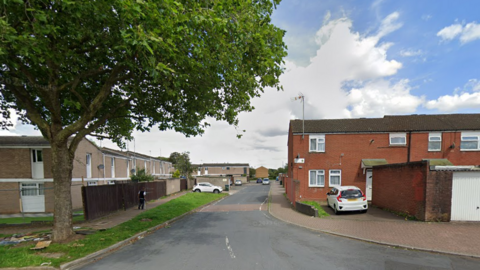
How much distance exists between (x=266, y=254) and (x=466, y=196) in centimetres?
868

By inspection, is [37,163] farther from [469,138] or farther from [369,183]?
[469,138]

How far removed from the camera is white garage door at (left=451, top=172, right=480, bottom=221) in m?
8.65

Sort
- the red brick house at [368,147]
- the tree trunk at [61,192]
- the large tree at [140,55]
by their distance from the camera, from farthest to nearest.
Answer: the red brick house at [368,147], the tree trunk at [61,192], the large tree at [140,55]

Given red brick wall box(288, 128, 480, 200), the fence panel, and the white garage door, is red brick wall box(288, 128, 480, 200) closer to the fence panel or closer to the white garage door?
the white garage door

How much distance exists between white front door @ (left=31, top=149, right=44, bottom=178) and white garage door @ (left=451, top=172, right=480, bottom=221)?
24.4 meters

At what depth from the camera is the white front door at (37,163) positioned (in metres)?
16.3

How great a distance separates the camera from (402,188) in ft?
33.9

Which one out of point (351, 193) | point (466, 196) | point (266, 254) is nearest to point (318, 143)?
point (351, 193)

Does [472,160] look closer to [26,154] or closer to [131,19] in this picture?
[131,19]

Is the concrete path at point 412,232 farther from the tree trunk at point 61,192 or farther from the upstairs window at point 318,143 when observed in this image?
the tree trunk at point 61,192

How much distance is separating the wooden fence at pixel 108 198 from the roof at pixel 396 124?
12811 mm

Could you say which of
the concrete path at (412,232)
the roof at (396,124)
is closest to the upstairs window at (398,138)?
the roof at (396,124)

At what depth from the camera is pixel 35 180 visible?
53.2 ft

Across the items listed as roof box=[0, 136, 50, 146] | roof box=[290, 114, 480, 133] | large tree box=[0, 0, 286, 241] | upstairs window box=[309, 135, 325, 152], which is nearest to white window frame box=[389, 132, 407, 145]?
roof box=[290, 114, 480, 133]
